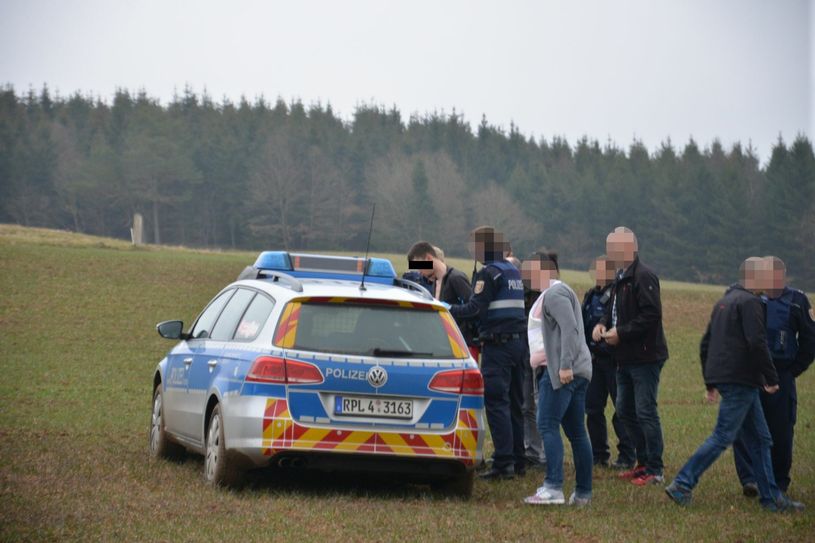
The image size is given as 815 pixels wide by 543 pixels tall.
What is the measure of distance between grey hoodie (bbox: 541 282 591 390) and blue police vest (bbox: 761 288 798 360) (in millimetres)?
1531

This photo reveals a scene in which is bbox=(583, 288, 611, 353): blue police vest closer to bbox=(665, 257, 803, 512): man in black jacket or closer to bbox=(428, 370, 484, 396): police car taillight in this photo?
bbox=(665, 257, 803, 512): man in black jacket

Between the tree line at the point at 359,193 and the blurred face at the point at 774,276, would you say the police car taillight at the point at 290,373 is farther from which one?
the tree line at the point at 359,193

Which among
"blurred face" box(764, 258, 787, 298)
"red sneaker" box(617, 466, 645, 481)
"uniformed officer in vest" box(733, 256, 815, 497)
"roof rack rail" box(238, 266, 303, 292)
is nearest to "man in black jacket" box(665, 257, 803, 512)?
"blurred face" box(764, 258, 787, 298)

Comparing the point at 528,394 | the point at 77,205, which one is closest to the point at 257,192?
the point at 77,205

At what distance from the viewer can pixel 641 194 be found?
11656cm

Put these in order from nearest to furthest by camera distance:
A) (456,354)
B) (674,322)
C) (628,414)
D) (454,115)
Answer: (456,354), (628,414), (674,322), (454,115)

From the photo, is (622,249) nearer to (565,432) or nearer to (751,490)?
(565,432)

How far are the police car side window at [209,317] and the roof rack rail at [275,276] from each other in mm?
240

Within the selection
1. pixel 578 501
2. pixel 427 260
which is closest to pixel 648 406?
pixel 578 501

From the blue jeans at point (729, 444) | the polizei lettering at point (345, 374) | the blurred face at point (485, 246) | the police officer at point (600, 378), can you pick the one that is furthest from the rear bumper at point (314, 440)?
the police officer at point (600, 378)

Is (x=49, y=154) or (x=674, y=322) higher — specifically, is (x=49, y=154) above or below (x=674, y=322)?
above

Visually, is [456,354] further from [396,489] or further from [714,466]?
[714,466]

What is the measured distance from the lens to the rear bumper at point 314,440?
8.29 m

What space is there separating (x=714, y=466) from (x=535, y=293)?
2.36m
